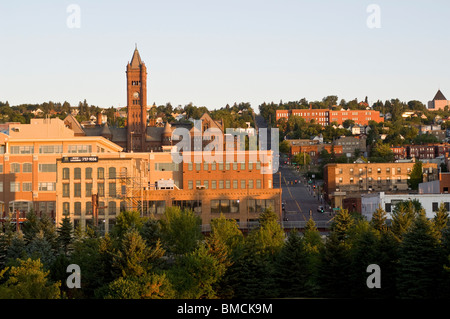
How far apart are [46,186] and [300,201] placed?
2070 inches

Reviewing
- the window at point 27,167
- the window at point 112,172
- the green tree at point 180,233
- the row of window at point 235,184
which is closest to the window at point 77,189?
A: the window at point 112,172

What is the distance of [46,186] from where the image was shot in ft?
377

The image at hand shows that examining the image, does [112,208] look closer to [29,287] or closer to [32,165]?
[32,165]

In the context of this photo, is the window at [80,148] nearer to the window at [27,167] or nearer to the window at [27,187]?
the window at [27,167]

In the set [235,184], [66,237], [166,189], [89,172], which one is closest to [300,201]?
[235,184]

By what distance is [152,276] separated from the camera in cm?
5778

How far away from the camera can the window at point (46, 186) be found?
4510 inches

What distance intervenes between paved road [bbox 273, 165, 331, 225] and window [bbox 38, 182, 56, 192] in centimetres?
3369

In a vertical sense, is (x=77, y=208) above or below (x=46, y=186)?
below

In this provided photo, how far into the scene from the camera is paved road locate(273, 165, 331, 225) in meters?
126

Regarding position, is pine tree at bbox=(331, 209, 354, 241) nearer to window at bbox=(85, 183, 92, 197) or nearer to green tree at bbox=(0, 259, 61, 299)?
green tree at bbox=(0, 259, 61, 299)
